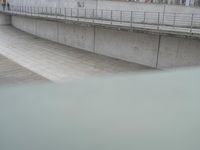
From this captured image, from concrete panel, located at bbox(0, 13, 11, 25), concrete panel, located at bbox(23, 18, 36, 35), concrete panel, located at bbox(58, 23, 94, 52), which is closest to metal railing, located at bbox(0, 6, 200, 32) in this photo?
concrete panel, located at bbox(58, 23, 94, 52)

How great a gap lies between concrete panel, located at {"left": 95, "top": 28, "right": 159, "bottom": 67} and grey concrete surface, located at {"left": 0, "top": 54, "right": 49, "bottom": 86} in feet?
22.1

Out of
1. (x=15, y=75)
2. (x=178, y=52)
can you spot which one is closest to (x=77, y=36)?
(x=15, y=75)

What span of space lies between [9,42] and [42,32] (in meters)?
4.19

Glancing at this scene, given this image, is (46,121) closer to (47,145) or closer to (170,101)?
(47,145)

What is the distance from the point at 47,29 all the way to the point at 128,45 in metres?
13.7

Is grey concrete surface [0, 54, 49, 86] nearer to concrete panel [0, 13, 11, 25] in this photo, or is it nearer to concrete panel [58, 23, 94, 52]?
concrete panel [58, 23, 94, 52]

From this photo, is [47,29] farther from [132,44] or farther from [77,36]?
[132,44]

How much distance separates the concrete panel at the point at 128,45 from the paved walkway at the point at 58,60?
21.1 inches

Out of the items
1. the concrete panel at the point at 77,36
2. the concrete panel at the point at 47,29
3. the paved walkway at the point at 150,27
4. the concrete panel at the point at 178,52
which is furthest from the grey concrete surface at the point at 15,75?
the concrete panel at the point at 47,29

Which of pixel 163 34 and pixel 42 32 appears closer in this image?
pixel 163 34

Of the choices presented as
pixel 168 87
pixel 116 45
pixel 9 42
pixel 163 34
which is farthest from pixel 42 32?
pixel 168 87

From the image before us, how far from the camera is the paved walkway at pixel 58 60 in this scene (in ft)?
53.6

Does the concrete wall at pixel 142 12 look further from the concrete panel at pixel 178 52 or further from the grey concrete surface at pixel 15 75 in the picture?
the grey concrete surface at pixel 15 75

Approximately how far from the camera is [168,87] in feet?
7.02
